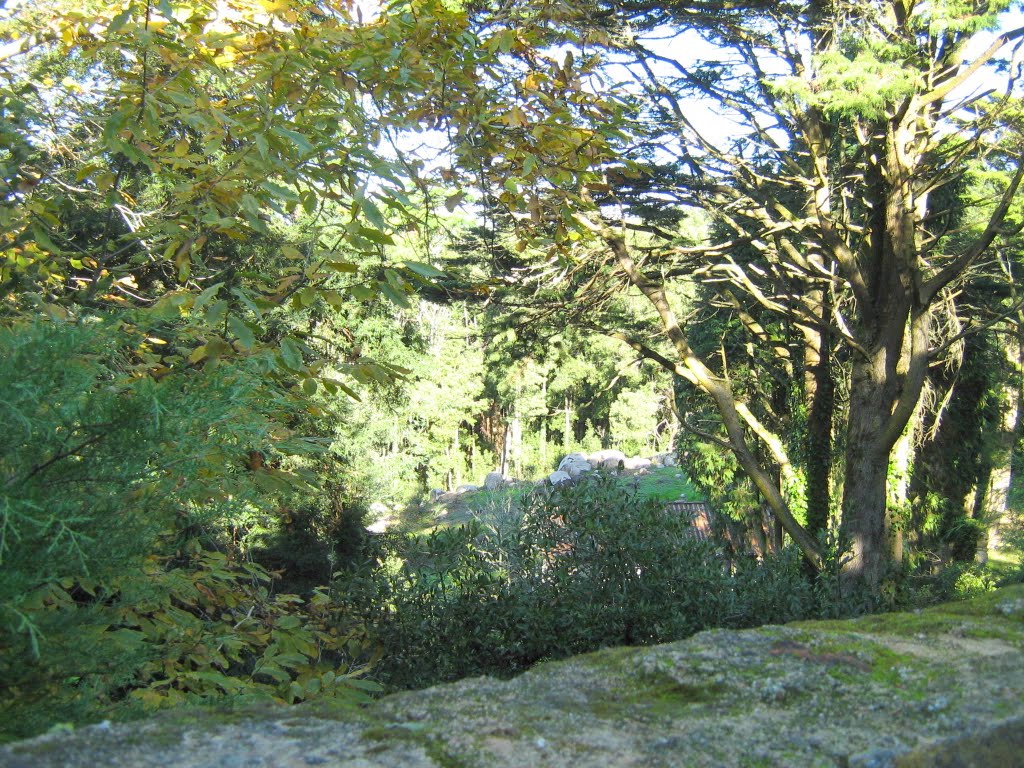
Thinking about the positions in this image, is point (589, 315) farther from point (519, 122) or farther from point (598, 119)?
point (519, 122)

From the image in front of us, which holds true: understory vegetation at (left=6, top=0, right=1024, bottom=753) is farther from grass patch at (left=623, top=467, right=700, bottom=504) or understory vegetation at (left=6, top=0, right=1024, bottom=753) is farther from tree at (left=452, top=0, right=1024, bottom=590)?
grass patch at (left=623, top=467, right=700, bottom=504)

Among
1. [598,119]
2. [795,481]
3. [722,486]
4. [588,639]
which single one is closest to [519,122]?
[598,119]

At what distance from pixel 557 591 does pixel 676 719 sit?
263 centimetres

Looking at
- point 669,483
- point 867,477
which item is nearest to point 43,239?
point 867,477

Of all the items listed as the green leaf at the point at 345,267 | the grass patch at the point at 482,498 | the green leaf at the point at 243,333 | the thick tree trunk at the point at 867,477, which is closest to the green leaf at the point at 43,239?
the green leaf at the point at 243,333

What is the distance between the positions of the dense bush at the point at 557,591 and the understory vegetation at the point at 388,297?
19 millimetres

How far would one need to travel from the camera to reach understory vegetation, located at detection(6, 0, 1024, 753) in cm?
178

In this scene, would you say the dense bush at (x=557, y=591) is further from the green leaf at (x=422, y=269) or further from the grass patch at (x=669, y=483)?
the grass patch at (x=669, y=483)

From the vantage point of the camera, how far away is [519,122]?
345cm

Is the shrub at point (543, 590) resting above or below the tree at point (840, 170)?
below

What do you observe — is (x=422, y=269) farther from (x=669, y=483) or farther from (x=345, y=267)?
(x=669, y=483)

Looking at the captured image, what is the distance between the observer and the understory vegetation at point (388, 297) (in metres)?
1.78

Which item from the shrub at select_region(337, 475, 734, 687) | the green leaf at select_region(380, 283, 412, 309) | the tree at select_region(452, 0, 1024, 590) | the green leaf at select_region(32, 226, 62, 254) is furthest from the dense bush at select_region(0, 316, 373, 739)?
the tree at select_region(452, 0, 1024, 590)

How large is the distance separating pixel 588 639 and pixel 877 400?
557 centimetres
